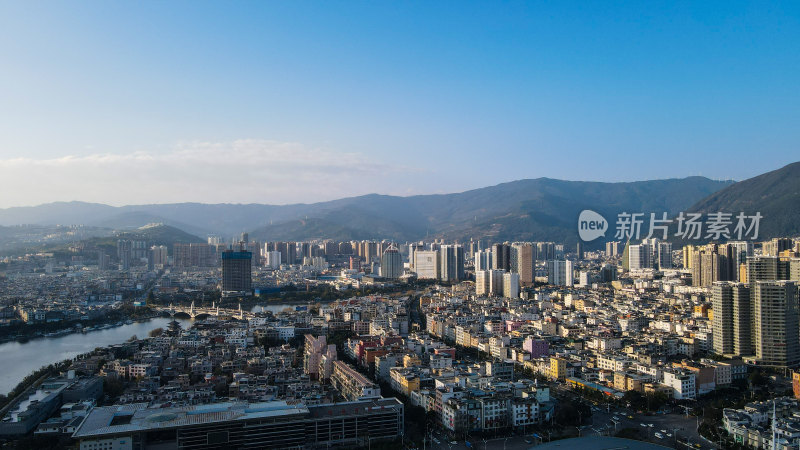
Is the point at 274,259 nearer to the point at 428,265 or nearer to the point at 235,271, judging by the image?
the point at 428,265

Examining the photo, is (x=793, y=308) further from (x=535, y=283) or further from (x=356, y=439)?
(x=535, y=283)

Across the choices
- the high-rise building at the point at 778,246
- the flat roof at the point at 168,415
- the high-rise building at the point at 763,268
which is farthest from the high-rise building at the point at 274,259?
the flat roof at the point at 168,415

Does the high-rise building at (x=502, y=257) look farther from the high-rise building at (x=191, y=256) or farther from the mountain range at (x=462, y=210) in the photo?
the high-rise building at (x=191, y=256)

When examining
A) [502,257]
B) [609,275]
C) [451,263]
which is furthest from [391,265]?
[609,275]

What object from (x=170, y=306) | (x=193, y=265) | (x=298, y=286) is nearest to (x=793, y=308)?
(x=170, y=306)

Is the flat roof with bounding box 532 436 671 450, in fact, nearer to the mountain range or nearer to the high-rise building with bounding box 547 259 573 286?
the high-rise building with bounding box 547 259 573 286

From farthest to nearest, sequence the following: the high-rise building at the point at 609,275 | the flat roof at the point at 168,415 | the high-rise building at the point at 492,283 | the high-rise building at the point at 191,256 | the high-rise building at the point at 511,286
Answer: the high-rise building at the point at 191,256
the high-rise building at the point at 609,275
the high-rise building at the point at 492,283
the high-rise building at the point at 511,286
the flat roof at the point at 168,415

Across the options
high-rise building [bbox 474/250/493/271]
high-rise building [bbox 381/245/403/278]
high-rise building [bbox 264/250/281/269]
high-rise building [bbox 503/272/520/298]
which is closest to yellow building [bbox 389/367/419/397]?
high-rise building [bbox 503/272/520/298]
